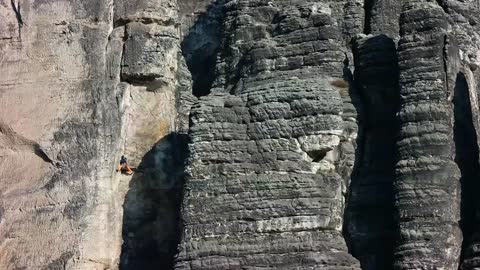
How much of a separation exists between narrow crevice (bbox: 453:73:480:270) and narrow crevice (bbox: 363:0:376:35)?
1529 millimetres

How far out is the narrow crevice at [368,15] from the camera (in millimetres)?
16219

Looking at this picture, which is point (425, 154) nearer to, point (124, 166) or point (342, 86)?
point (342, 86)

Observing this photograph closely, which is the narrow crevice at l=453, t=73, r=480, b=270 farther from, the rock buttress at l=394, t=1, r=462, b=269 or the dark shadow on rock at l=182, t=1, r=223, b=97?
the dark shadow on rock at l=182, t=1, r=223, b=97

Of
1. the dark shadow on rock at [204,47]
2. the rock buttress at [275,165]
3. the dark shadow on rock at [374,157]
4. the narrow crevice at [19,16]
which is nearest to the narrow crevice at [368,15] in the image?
the dark shadow on rock at [374,157]

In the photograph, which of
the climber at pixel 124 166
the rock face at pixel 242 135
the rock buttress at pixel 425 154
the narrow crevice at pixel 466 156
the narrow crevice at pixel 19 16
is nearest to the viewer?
the rock buttress at pixel 425 154

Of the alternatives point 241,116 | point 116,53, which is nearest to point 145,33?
point 116,53

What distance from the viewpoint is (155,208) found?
52.1 ft

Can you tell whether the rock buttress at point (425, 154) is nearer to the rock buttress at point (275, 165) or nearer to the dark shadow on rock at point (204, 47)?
the rock buttress at point (275, 165)

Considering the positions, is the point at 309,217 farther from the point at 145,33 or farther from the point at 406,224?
the point at 145,33

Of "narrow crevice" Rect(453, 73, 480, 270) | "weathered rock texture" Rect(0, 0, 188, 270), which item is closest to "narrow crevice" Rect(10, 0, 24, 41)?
"weathered rock texture" Rect(0, 0, 188, 270)

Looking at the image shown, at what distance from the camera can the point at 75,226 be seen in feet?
50.6

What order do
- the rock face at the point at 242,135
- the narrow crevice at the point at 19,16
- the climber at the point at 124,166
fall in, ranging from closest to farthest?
the rock face at the point at 242,135 → the climber at the point at 124,166 → the narrow crevice at the point at 19,16

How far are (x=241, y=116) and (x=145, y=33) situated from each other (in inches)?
96.9

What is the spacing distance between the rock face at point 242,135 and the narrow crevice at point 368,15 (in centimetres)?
3
